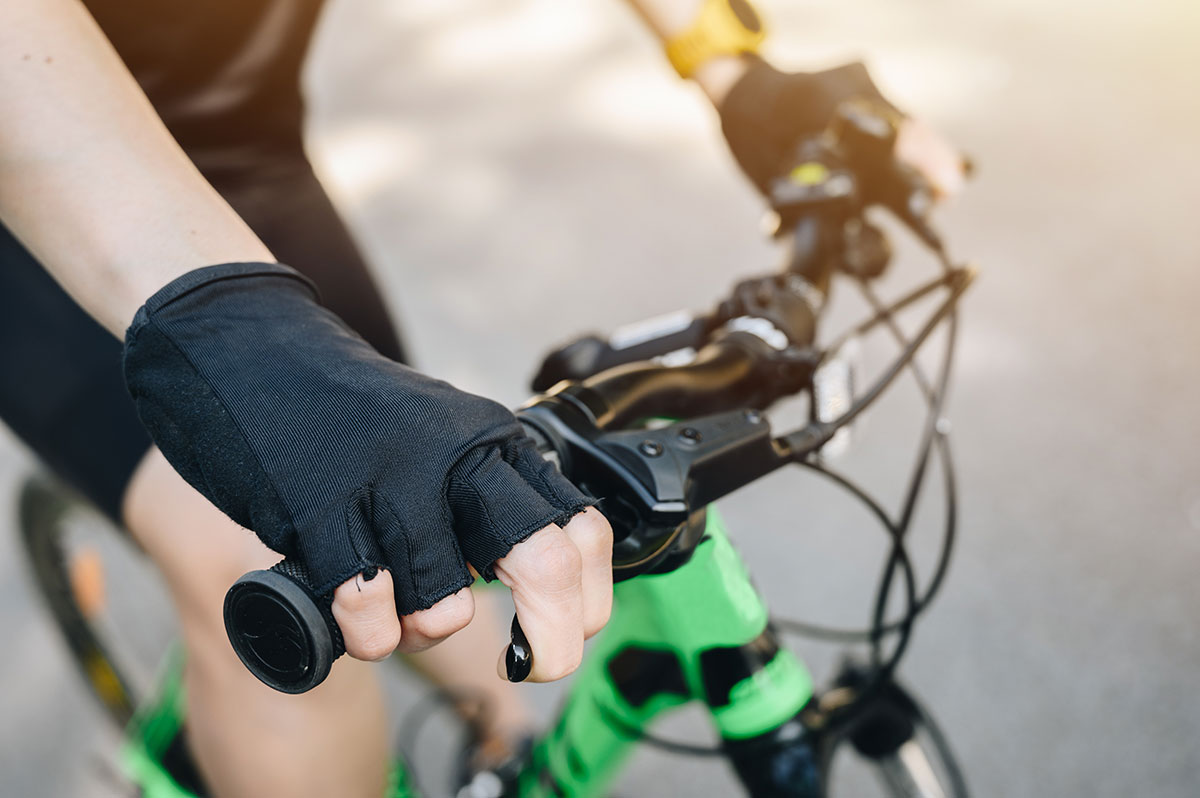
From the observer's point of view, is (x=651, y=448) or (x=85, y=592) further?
(x=85, y=592)

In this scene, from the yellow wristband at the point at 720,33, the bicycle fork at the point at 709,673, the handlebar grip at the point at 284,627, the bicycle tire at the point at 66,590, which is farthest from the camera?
the bicycle tire at the point at 66,590

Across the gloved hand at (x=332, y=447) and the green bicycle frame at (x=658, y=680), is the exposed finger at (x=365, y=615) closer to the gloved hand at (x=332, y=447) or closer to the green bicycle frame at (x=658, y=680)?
the gloved hand at (x=332, y=447)

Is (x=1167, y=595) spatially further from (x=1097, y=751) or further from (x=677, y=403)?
(x=677, y=403)

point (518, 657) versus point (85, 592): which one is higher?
point (518, 657)

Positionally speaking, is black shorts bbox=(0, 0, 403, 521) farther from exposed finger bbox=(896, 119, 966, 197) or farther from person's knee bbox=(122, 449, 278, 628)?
exposed finger bbox=(896, 119, 966, 197)

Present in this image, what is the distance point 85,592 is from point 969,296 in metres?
1.99

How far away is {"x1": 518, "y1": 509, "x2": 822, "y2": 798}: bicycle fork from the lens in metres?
0.70

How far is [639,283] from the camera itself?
2574 mm

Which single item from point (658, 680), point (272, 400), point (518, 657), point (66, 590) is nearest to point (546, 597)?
point (518, 657)

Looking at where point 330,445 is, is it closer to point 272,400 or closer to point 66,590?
point 272,400

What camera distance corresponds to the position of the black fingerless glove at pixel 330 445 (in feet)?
1.52

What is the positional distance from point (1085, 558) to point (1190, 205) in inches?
45.9

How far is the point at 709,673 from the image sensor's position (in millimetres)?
748

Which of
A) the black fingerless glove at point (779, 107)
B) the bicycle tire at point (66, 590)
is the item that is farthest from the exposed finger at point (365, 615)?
the bicycle tire at point (66, 590)
